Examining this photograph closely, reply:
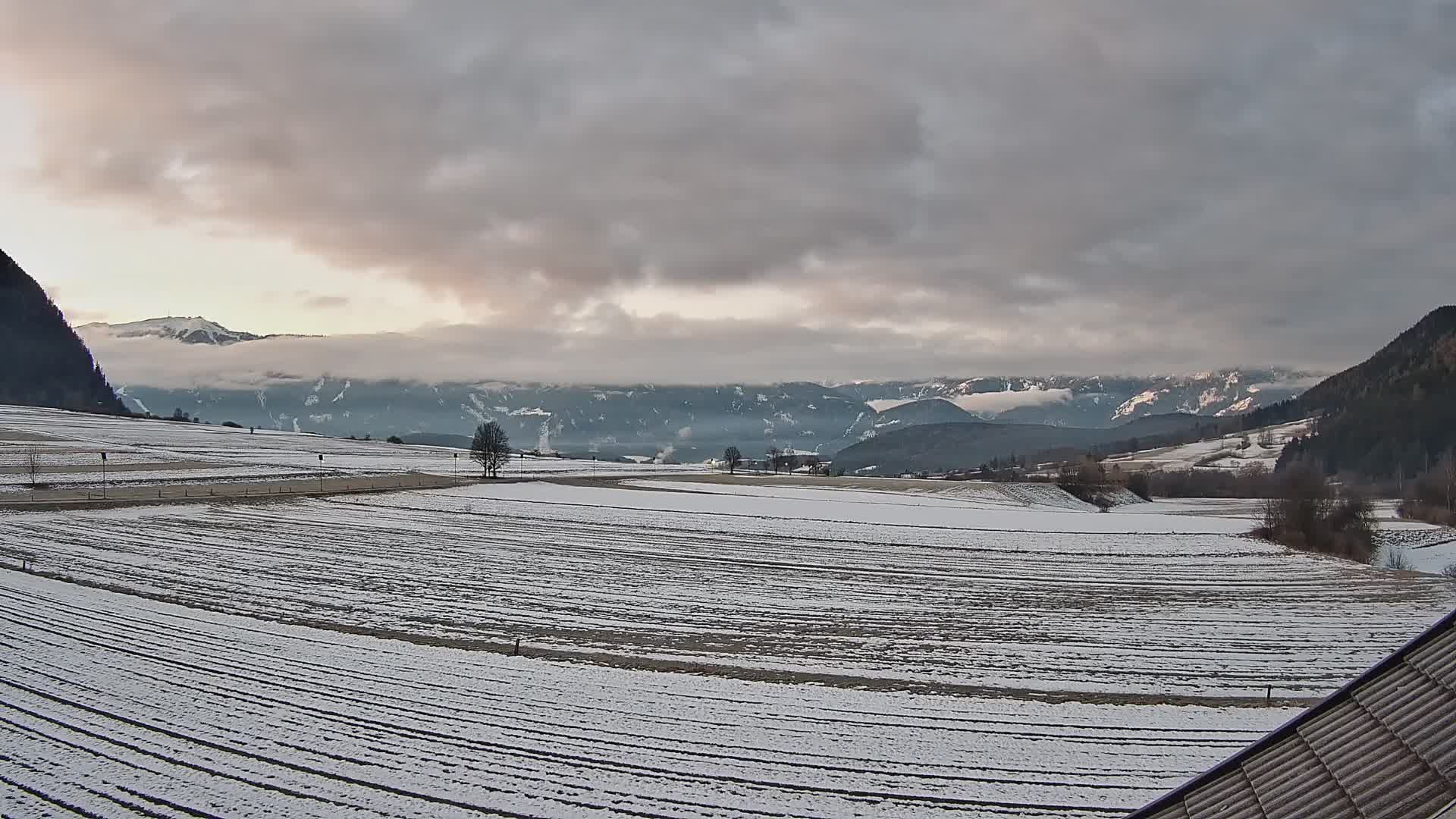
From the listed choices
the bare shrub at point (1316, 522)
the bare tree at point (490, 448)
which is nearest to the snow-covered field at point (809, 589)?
the bare shrub at point (1316, 522)

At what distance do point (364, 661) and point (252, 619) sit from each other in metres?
8.54

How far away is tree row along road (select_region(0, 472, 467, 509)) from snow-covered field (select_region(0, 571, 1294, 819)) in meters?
54.6

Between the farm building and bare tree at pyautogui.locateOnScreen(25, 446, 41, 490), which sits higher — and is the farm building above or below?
above

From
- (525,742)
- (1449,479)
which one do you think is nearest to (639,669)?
(525,742)

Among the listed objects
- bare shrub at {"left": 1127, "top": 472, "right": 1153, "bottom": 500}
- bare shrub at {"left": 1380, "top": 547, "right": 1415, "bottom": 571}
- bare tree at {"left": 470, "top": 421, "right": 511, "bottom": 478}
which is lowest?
bare shrub at {"left": 1380, "top": 547, "right": 1415, "bottom": 571}

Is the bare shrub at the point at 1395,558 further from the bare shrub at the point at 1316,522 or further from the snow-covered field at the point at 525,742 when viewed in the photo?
the snow-covered field at the point at 525,742

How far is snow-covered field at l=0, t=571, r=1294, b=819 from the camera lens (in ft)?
52.5

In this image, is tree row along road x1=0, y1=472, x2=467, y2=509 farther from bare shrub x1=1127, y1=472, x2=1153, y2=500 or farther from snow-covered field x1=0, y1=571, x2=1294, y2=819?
bare shrub x1=1127, y1=472, x2=1153, y2=500

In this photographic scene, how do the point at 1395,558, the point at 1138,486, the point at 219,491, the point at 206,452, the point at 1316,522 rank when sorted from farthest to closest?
the point at 1138,486
the point at 206,452
the point at 219,491
the point at 1316,522
the point at 1395,558

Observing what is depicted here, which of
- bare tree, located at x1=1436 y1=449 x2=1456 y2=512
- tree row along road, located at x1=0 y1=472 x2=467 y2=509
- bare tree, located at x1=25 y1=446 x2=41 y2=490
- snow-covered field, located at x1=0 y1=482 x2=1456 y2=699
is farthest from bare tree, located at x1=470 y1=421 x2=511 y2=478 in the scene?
bare tree, located at x1=1436 y1=449 x2=1456 y2=512

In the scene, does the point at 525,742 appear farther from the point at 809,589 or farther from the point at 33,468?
the point at 33,468

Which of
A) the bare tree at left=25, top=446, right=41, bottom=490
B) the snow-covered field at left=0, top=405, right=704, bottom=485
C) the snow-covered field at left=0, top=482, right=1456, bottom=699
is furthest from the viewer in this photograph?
the snow-covered field at left=0, top=405, right=704, bottom=485

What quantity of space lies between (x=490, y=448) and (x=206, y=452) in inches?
2037

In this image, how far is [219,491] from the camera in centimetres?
8331
